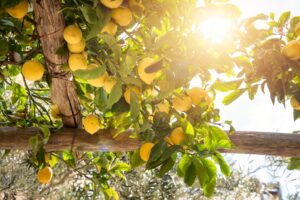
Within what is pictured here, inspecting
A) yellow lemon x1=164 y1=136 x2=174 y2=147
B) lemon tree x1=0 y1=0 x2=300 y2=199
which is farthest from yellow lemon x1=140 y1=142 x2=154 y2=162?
yellow lemon x1=164 y1=136 x2=174 y2=147

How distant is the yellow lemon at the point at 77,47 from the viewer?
3.79 ft

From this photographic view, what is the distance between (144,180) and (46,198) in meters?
1.35

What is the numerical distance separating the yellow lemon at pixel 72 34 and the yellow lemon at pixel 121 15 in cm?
13

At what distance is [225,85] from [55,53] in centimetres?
63

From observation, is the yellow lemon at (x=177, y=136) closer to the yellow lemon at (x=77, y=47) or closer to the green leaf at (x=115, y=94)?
the green leaf at (x=115, y=94)

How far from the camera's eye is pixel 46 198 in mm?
4715

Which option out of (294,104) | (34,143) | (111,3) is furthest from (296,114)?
(34,143)

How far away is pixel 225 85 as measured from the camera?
1.30 m

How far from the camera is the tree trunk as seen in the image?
108cm

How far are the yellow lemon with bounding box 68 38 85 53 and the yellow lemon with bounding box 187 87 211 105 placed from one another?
426 millimetres

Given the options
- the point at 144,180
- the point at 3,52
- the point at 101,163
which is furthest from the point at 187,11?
the point at 144,180

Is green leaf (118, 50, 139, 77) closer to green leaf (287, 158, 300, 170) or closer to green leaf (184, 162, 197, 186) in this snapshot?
green leaf (184, 162, 197, 186)

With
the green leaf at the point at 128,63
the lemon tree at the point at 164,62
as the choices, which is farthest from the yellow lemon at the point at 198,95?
the green leaf at the point at 128,63

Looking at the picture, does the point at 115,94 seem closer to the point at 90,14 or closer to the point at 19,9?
the point at 90,14
